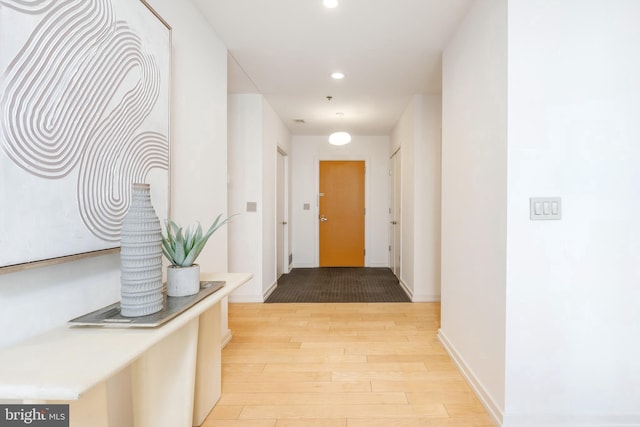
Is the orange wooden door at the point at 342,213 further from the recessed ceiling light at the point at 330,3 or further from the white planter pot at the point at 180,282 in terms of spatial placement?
the white planter pot at the point at 180,282

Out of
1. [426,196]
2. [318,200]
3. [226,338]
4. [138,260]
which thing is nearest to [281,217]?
[318,200]

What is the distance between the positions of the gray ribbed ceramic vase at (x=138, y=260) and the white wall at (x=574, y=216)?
1.62m

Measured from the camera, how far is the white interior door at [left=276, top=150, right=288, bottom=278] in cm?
527

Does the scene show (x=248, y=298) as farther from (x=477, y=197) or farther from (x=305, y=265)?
(x=477, y=197)

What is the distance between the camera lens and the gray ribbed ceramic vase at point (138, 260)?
121 cm

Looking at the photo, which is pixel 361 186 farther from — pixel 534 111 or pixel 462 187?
pixel 534 111

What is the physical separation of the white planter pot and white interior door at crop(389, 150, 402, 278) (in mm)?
3953

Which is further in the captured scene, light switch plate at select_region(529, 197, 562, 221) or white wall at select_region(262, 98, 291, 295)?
white wall at select_region(262, 98, 291, 295)

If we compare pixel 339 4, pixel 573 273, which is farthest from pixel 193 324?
pixel 339 4

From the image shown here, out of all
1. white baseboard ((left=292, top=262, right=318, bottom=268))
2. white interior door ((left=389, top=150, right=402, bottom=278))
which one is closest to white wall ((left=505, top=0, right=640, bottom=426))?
white interior door ((left=389, top=150, right=402, bottom=278))

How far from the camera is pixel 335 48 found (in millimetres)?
2840

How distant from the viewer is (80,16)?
1226 millimetres

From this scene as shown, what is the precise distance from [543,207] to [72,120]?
2041mm

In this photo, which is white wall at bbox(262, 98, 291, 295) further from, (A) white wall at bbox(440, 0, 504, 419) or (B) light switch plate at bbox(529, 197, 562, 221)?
(B) light switch plate at bbox(529, 197, 562, 221)
